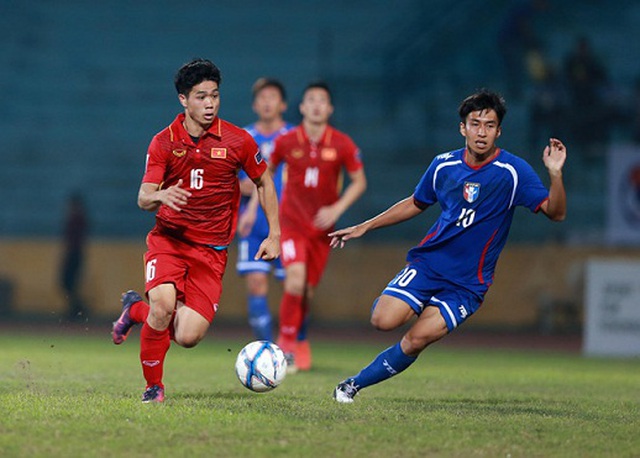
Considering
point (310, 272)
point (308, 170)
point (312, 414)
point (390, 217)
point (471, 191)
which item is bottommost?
point (312, 414)

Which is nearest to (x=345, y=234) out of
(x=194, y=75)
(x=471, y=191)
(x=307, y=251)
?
(x=471, y=191)

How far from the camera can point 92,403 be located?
7.36 metres

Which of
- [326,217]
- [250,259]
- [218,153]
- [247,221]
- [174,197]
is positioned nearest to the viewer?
[174,197]

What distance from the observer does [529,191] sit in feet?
25.0

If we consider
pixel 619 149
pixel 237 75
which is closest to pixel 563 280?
pixel 619 149

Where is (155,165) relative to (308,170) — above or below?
below

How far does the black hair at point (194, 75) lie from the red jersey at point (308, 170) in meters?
3.76

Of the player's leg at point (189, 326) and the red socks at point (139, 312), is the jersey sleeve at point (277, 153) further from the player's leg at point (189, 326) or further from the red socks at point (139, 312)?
the player's leg at point (189, 326)

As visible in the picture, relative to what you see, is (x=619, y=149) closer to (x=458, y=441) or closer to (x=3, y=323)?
(x=3, y=323)

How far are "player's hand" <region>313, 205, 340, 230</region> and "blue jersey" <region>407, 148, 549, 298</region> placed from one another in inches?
130

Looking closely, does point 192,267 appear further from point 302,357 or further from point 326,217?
point 302,357

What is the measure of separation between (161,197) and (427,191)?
6.29ft

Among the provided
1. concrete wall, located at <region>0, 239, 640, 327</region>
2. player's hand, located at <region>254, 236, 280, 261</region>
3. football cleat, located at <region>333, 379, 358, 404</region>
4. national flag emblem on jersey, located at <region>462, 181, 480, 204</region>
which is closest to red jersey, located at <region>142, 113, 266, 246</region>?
player's hand, located at <region>254, 236, 280, 261</region>

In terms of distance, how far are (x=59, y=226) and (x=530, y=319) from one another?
29.6ft
